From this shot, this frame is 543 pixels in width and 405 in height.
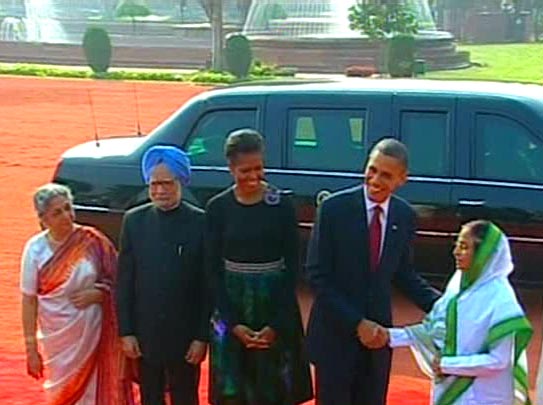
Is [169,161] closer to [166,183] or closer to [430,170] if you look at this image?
[166,183]

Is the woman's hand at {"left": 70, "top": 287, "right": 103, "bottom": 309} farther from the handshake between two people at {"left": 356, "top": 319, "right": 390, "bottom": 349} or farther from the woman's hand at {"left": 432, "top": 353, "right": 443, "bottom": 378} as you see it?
the woman's hand at {"left": 432, "top": 353, "right": 443, "bottom": 378}

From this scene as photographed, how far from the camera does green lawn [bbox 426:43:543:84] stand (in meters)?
35.1

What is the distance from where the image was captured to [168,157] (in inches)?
197

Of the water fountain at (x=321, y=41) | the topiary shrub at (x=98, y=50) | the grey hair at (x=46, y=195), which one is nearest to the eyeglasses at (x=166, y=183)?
the grey hair at (x=46, y=195)

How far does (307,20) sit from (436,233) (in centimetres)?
3956

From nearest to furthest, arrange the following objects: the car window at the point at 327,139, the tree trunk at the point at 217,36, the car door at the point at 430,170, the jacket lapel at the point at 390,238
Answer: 1. the jacket lapel at the point at 390,238
2. the car door at the point at 430,170
3. the car window at the point at 327,139
4. the tree trunk at the point at 217,36

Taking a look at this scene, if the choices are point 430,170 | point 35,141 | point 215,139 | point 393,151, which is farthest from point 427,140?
point 35,141

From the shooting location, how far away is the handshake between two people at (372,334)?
15.4 feet

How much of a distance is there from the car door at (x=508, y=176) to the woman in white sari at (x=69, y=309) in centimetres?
340

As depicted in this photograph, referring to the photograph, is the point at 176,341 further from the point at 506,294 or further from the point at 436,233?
the point at 436,233

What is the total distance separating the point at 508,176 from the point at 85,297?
3748 millimetres

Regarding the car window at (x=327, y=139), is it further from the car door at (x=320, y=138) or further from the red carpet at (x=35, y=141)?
the red carpet at (x=35, y=141)

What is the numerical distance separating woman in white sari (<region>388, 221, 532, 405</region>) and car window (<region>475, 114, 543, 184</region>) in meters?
3.63

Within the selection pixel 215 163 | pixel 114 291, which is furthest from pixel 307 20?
pixel 114 291
